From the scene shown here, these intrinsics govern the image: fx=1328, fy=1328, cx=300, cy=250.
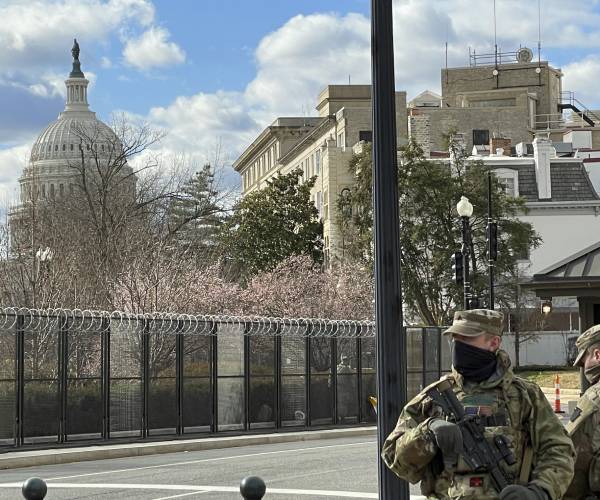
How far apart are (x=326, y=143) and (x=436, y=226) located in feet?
90.0

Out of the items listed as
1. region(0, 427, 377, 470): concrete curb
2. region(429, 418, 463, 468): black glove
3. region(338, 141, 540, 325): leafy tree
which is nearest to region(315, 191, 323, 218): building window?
region(338, 141, 540, 325): leafy tree

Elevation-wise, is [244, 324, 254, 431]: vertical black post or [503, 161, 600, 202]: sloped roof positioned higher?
[503, 161, 600, 202]: sloped roof

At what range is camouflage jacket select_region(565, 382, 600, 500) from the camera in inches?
A: 274

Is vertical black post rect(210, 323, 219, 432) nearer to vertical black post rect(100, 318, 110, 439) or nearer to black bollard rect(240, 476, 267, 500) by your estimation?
vertical black post rect(100, 318, 110, 439)

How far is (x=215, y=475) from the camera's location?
19.4m

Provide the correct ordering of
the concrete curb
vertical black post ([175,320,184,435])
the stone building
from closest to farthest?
the concrete curb
vertical black post ([175,320,184,435])
the stone building

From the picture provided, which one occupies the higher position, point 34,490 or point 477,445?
point 477,445

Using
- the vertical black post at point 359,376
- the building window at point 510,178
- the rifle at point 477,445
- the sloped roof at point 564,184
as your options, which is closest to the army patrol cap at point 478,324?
the rifle at point 477,445

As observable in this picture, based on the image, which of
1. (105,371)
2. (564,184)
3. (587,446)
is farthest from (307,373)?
(564,184)

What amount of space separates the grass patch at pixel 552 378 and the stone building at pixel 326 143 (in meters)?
19.7

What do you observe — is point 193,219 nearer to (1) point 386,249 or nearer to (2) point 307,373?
(2) point 307,373

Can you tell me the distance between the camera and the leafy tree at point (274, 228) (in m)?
81.1

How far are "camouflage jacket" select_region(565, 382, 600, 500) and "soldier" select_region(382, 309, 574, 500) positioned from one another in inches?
38.5

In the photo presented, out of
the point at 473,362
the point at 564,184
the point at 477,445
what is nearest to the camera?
the point at 477,445
